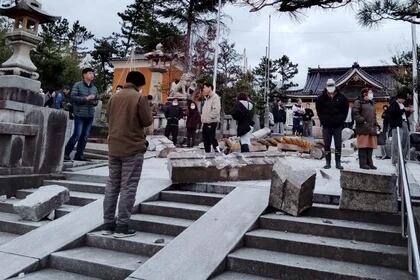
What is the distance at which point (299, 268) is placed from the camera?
11.5 feet

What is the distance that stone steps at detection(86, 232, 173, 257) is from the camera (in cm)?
413

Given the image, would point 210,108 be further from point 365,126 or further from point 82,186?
point 82,186

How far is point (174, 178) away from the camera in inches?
223

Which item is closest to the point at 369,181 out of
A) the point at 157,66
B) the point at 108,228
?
the point at 108,228

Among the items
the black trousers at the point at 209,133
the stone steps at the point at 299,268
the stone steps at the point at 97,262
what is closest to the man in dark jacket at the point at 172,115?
the black trousers at the point at 209,133

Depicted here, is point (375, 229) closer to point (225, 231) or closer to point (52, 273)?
point (225, 231)

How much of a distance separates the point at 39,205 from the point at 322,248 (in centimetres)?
364

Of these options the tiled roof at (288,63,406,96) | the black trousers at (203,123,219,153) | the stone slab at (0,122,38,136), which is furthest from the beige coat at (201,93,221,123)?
the tiled roof at (288,63,406,96)

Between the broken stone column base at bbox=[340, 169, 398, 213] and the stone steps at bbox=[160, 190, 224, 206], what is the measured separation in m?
1.71

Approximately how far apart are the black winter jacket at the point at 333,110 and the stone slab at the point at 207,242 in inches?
138

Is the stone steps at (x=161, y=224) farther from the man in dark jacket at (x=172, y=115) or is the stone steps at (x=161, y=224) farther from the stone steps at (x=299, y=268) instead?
the man in dark jacket at (x=172, y=115)

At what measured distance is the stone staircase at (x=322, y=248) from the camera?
11.5ft

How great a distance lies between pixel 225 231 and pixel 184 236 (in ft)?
1.53

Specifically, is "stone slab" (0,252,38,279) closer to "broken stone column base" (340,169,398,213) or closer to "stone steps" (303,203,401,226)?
"stone steps" (303,203,401,226)
